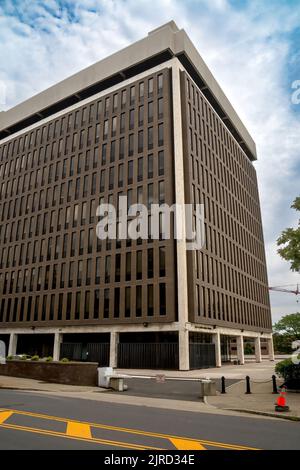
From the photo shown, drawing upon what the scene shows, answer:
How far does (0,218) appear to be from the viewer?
58.6m

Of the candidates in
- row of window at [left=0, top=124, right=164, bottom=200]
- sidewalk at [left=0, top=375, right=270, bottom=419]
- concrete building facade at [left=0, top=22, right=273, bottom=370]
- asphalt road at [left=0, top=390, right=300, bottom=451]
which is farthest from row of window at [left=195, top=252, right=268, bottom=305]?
asphalt road at [left=0, top=390, right=300, bottom=451]

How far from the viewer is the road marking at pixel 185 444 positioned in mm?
7637

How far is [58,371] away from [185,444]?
16838 millimetres

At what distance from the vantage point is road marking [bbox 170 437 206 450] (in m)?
7.64

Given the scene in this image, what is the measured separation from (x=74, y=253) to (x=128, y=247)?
347 inches

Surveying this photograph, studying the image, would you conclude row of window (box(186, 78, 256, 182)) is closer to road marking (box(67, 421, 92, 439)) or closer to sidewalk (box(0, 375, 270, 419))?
sidewalk (box(0, 375, 270, 419))

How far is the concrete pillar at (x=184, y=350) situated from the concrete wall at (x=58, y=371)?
15585 millimetres

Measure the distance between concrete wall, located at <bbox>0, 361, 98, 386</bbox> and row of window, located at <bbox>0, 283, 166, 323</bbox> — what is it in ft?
52.5

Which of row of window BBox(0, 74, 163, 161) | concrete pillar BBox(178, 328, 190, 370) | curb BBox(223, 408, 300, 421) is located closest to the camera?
curb BBox(223, 408, 300, 421)

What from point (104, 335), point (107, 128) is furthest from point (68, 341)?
point (107, 128)

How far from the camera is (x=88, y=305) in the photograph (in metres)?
44.1

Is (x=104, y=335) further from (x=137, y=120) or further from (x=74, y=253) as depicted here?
(x=137, y=120)

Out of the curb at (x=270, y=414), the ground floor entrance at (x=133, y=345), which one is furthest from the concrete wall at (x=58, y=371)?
the ground floor entrance at (x=133, y=345)

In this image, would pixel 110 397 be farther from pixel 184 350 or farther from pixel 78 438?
pixel 184 350
